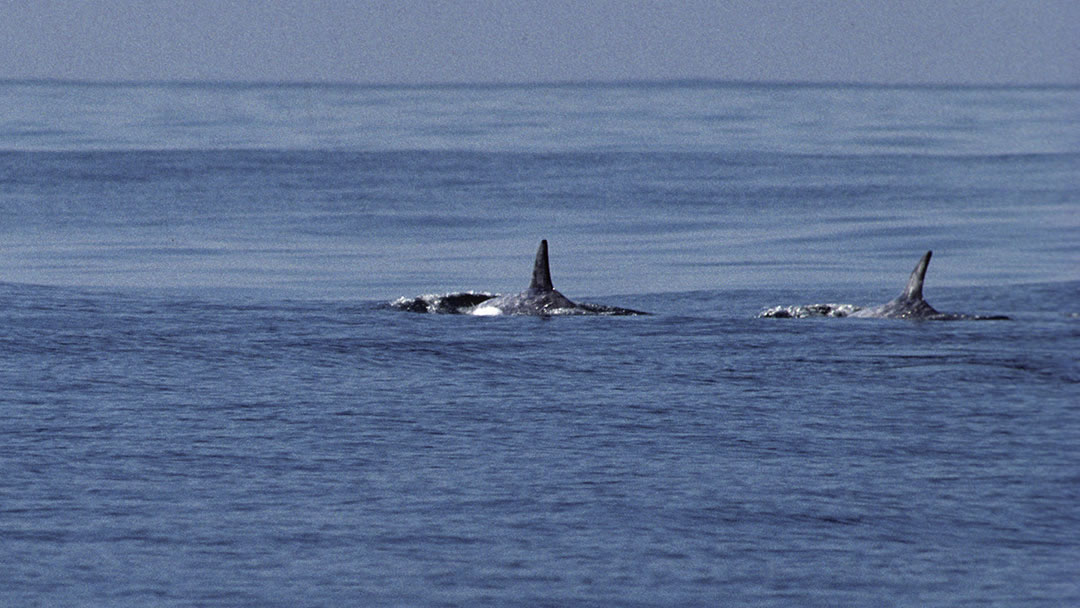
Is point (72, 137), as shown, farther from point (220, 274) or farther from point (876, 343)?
point (876, 343)

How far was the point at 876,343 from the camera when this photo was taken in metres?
24.5

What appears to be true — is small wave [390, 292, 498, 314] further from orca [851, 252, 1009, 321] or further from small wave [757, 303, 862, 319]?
orca [851, 252, 1009, 321]

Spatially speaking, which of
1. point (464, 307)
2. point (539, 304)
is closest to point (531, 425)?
point (539, 304)

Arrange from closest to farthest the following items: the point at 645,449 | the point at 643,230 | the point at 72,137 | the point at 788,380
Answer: the point at 645,449 → the point at 788,380 → the point at 643,230 → the point at 72,137

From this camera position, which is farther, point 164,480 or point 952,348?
point 952,348

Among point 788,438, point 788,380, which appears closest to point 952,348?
point 788,380

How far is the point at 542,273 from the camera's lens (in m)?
30.7

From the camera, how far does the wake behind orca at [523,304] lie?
2928 centimetres

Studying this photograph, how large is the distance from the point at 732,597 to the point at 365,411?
26.2 ft

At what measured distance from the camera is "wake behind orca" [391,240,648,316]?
2928cm

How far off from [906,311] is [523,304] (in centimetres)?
675

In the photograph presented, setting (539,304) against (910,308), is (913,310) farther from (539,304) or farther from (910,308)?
(539,304)

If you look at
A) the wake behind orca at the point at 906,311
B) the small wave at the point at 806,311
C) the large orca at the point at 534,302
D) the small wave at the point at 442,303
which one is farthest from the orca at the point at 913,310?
the small wave at the point at 442,303

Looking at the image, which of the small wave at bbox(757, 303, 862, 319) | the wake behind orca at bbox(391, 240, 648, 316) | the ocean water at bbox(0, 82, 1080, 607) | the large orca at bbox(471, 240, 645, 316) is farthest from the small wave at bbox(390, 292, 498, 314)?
the small wave at bbox(757, 303, 862, 319)
